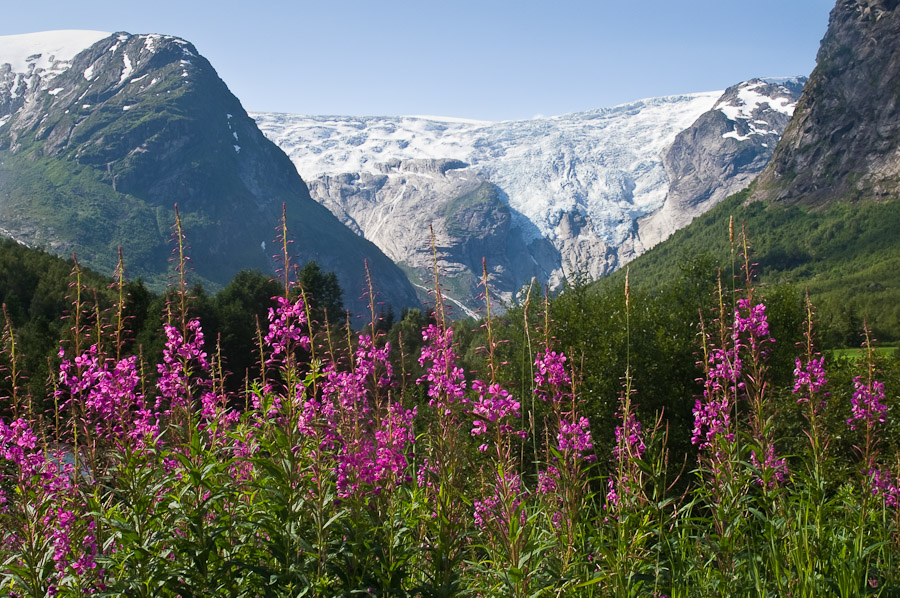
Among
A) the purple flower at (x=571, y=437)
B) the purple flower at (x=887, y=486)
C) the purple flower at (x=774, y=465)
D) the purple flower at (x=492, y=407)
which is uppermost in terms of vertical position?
the purple flower at (x=492, y=407)

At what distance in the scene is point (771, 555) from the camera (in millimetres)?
6086

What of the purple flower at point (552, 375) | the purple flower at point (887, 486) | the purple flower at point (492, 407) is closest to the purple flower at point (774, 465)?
the purple flower at point (887, 486)

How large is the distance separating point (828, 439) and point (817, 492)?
58 cm

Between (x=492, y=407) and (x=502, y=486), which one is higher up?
(x=492, y=407)

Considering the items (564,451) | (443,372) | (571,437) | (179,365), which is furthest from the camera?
(179,365)

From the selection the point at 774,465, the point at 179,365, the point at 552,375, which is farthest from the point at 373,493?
the point at 774,465

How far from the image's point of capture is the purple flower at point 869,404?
21.8ft

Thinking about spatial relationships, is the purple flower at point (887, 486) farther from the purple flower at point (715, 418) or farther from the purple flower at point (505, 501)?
the purple flower at point (505, 501)

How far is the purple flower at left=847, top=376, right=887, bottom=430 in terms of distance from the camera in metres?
6.63

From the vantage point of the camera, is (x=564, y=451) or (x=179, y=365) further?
(x=179, y=365)

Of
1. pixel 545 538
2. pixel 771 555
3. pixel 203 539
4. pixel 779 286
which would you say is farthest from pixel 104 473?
pixel 779 286

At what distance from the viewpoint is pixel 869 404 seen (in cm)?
669

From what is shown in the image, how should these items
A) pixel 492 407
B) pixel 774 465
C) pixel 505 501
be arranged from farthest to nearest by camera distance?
pixel 774 465, pixel 492 407, pixel 505 501

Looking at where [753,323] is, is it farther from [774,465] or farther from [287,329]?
[287,329]
